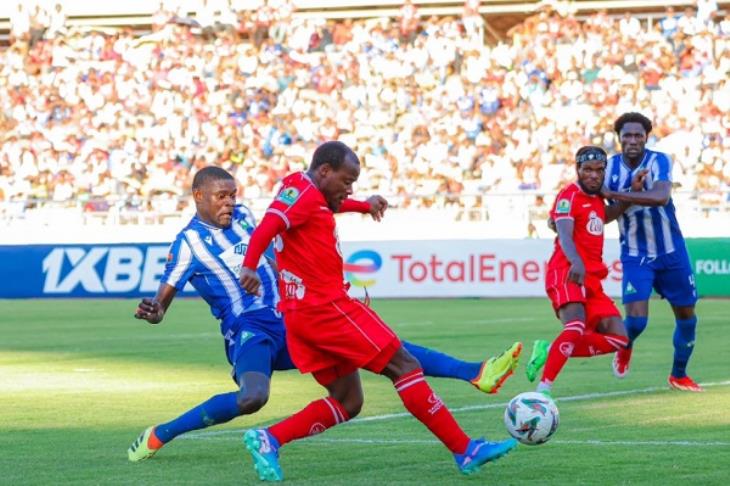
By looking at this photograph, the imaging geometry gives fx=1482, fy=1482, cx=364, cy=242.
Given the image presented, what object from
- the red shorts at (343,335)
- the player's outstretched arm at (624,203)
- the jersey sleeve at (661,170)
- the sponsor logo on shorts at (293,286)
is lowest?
the red shorts at (343,335)

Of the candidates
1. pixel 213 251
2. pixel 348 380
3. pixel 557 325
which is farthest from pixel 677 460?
pixel 557 325

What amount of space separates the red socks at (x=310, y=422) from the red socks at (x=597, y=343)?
3412mm

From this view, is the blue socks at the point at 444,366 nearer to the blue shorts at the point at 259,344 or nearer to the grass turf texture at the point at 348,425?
the grass turf texture at the point at 348,425

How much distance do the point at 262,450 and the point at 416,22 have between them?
29.0m

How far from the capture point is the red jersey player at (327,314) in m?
6.98

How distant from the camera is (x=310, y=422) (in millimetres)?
7246

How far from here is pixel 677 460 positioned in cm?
748

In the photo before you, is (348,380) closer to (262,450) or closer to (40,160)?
(262,450)

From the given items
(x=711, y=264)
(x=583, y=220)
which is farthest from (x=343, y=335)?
(x=711, y=264)

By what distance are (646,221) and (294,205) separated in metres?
5.04

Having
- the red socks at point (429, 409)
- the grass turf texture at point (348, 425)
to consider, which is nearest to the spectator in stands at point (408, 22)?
the grass turf texture at point (348, 425)

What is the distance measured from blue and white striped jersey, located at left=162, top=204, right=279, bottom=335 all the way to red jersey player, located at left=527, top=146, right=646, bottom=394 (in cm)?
281

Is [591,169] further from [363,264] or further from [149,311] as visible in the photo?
[363,264]

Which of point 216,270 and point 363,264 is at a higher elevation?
point 216,270
